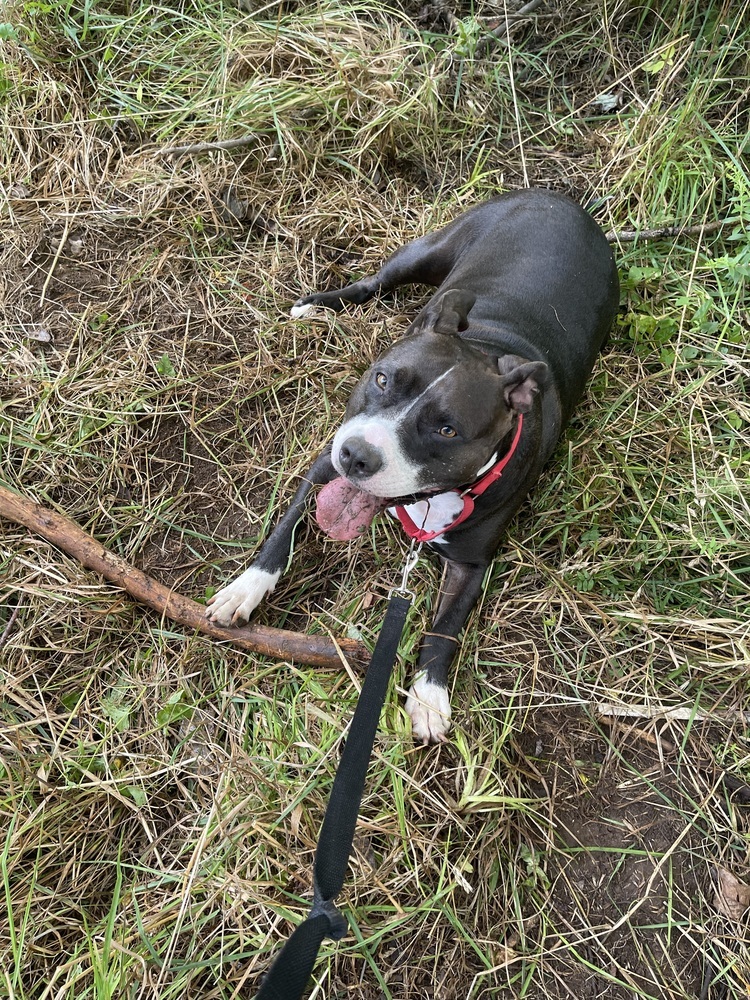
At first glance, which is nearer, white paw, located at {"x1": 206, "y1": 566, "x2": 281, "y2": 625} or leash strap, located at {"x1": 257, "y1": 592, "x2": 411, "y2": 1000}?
leash strap, located at {"x1": 257, "y1": 592, "x2": 411, "y2": 1000}

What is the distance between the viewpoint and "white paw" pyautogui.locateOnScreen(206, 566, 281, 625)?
3186 millimetres

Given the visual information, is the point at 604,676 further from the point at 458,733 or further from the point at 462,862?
the point at 462,862

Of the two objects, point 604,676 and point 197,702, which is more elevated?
point 197,702

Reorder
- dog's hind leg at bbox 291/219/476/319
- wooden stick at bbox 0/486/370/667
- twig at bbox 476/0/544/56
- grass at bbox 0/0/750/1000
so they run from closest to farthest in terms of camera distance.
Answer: grass at bbox 0/0/750/1000 < wooden stick at bbox 0/486/370/667 < dog's hind leg at bbox 291/219/476/319 < twig at bbox 476/0/544/56

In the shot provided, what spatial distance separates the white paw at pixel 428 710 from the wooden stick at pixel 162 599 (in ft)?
0.94

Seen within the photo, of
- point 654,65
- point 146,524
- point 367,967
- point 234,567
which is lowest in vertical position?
point 367,967

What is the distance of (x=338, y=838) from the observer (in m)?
2.17

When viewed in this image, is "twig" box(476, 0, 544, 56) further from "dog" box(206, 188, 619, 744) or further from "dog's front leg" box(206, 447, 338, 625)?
"dog's front leg" box(206, 447, 338, 625)

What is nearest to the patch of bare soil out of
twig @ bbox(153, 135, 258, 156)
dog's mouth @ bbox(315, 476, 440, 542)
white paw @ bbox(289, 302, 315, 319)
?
dog's mouth @ bbox(315, 476, 440, 542)

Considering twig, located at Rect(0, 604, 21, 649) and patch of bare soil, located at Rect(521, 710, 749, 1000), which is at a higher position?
twig, located at Rect(0, 604, 21, 649)

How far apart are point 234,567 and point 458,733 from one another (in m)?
1.35

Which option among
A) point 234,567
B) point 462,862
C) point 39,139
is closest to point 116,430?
point 234,567

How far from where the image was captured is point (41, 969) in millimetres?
2627

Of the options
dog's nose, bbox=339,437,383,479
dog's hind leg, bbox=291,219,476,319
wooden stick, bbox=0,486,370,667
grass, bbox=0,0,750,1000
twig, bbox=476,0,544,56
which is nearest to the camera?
dog's nose, bbox=339,437,383,479
